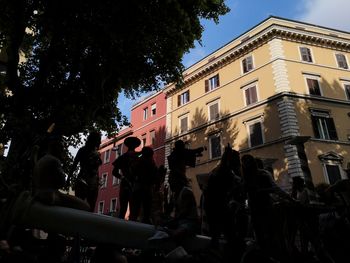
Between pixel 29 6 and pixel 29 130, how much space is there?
4459mm

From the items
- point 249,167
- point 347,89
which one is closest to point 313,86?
point 347,89

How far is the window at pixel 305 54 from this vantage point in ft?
82.3

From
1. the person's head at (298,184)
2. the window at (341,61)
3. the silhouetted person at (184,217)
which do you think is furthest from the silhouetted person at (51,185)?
the window at (341,61)

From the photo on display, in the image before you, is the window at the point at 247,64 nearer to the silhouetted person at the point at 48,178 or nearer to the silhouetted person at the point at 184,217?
the silhouetted person at the point at 184,217

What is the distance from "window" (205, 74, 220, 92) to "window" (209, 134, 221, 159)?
17.1ft

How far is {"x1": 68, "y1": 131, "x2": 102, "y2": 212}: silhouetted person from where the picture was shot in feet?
18.1

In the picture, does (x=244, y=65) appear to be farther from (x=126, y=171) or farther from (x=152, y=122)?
(x=126, y=171)

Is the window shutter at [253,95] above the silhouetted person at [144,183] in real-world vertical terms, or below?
above

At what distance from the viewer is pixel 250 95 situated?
25344mm

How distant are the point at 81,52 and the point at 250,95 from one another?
1656 centimetres

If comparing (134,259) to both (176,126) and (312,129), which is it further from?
(176,126)

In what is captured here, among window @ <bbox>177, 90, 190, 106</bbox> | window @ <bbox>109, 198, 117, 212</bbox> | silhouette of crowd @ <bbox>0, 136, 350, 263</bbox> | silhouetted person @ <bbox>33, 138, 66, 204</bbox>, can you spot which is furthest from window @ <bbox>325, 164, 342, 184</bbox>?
window @ <bbox>109, 198, 117, 212</bbox>

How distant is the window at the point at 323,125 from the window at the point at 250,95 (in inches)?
179

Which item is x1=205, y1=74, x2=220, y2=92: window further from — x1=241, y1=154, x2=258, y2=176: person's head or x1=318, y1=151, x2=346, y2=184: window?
x1=241, y1=154, x2=258, y2=176: person's head
